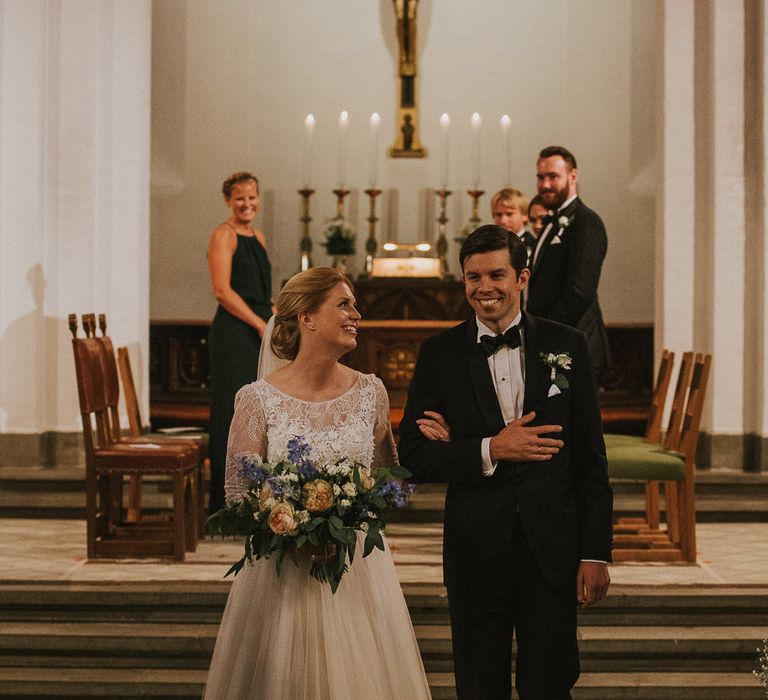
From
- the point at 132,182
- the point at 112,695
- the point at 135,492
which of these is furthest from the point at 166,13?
the point at 112,695

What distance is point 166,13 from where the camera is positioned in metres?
10.9

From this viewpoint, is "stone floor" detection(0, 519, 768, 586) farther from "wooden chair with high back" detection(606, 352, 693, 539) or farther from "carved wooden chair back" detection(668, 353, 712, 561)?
"wooden chair with high back" detection(606, 352, 693, 539)

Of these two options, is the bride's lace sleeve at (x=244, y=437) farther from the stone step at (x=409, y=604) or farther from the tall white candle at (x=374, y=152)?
the tall white candle at (x=374, y=152)

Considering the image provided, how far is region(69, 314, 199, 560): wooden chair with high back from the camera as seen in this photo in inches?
239

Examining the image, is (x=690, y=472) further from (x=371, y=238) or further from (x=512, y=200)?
Result: (x=371, y=238)

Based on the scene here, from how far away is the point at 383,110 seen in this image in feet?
36.4

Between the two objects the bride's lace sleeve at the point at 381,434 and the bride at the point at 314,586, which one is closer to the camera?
the bride at the point at 314,586

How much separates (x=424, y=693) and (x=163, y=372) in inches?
266

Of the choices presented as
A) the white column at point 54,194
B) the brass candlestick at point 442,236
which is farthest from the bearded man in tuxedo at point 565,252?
the brass candlestick at point 442,236

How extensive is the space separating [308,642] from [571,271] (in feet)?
9.85

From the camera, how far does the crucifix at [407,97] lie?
10.7 meters

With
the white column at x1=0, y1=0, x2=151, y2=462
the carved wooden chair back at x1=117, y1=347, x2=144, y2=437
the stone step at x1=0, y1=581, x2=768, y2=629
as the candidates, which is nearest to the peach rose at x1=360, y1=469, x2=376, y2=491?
the stone step at x1=0, y1=581, x2=768, y2=629

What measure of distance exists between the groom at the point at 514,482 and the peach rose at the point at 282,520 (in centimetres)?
37

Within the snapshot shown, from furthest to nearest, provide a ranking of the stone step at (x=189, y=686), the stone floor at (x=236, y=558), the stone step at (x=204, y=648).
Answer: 1. the stone floor at (x=236, y=558)
2. the stone step at (x=204, y=648)
3. the stone step at (x=189, y=686)
